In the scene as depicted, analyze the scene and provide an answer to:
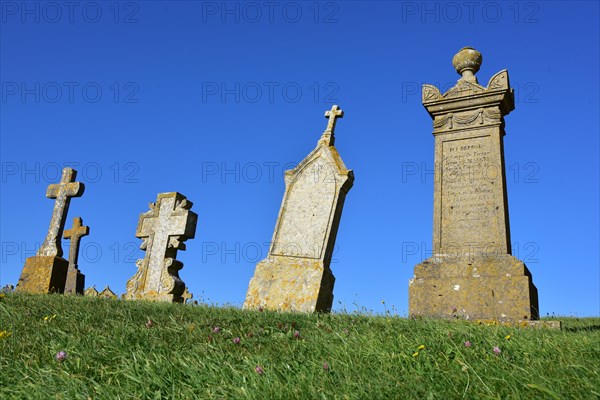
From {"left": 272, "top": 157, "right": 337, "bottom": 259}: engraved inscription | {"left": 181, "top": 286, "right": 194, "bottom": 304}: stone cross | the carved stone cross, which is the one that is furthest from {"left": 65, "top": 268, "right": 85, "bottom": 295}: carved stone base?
the carved stone cross

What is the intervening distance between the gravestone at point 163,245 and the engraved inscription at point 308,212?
227 cm

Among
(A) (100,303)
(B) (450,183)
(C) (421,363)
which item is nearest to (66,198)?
(A) (100,303)

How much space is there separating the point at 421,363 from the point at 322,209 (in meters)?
6.05

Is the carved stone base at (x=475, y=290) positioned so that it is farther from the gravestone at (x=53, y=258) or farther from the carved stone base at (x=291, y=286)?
the gravestone at (x=53, y=258)

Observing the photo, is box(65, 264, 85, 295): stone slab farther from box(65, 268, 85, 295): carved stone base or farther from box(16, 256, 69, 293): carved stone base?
box(16, 256, 69, 293): carved stone base

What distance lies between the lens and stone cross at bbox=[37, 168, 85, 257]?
11.8 metres

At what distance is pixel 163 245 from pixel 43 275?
98.5 inches

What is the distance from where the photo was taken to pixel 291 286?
371 inches

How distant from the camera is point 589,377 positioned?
351 centimetres

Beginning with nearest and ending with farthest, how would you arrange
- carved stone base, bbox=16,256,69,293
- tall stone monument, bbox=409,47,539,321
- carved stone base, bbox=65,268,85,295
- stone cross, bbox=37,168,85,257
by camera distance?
tall stone monument, bbox=409,47,539,321
carved stone base, bbox=16,256,69,293
stone cross, bbox=37,168,85,257
carved stone base, bbox=65,268,85,295

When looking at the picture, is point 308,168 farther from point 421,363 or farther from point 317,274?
point 421,363

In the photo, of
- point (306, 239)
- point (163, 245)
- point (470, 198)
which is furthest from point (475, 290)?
point (163, 245)

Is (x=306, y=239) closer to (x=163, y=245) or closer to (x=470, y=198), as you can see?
(x=470, y=198)

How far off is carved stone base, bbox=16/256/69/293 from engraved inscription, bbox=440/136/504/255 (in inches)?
303
